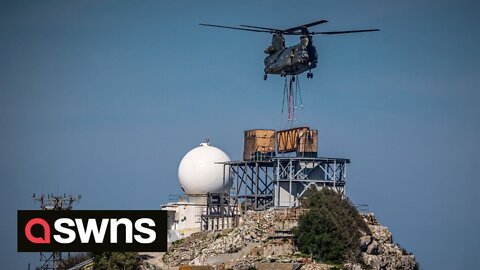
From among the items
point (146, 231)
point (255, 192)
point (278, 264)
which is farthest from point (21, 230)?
point (255, 192)

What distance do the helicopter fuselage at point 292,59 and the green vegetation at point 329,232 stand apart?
12.2 m

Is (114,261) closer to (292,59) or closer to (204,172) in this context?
(292,59)

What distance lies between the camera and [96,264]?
324 feet

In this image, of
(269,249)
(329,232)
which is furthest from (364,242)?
(269,249)

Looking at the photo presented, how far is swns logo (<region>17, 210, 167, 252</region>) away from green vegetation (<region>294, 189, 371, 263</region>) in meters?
34.5

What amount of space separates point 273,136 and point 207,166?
28.2ft

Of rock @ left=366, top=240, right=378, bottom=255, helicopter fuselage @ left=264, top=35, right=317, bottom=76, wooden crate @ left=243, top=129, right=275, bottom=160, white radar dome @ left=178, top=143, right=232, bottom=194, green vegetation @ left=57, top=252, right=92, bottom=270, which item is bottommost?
green vegetation @ left=57, top=252, right=92, bottom=270

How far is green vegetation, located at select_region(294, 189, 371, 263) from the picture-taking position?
319 ft

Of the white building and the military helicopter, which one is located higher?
the military helicopter

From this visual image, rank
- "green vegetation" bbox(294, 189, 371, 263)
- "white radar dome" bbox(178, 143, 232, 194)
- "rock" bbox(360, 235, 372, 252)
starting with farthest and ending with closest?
"white radar dome" bbox(178, 143, 232, 194) → "rock" bbox(360, 235, 372, 252) → "green vegetation" bbox(294, 189, 371, 263)

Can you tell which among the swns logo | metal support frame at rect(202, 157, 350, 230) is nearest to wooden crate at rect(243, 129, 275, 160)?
metal support frame at rect(202, 157, 350, 230)

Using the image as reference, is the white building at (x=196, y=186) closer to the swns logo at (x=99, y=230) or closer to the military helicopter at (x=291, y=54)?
the military helicopter at (x=291, y=54)

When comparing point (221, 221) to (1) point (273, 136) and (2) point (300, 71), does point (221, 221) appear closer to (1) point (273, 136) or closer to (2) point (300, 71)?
(1) point (273, 136)

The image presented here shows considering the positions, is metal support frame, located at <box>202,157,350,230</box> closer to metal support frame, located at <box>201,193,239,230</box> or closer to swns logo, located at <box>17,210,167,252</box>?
metal support frame, located at <box>201,193,239,230</box>
